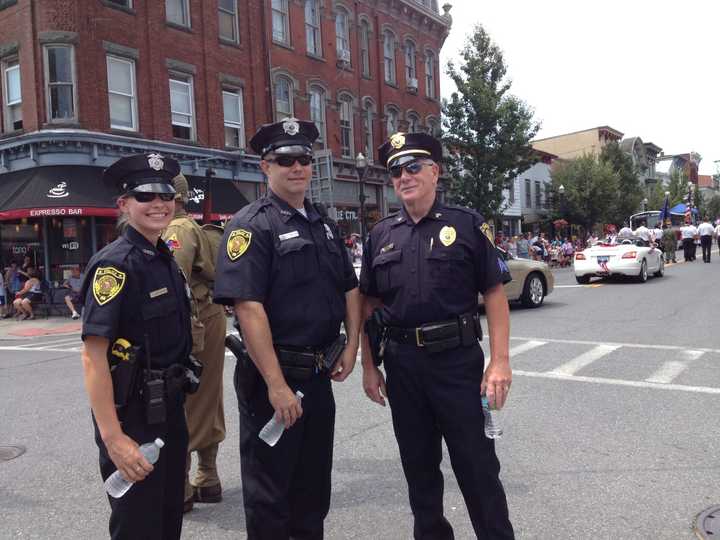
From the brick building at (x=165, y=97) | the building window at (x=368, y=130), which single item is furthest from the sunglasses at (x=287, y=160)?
the building window at (x=368, y=130)

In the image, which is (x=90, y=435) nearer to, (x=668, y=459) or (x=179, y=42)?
Result: (x=668, y=459)

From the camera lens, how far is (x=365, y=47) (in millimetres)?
27047

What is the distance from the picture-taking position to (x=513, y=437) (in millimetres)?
4914

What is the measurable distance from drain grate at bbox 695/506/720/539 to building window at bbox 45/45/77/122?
17.3 metres

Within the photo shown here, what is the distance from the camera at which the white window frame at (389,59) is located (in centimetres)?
2827

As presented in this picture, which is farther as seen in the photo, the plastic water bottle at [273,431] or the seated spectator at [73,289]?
the seated spectator at [73,289]

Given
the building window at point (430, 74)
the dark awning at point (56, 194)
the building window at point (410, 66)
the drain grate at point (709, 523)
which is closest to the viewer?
the drain grate at point (709, 523)

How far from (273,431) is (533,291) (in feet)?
35.9

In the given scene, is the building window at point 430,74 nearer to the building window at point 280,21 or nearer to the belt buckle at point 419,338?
the building window at point 280,21

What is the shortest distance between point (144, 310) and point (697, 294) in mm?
14104

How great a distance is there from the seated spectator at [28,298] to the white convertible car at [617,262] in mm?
14404

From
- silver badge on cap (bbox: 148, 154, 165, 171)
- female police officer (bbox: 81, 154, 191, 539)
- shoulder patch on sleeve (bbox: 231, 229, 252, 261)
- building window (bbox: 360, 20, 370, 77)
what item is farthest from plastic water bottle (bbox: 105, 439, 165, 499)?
building window (bbox: 360, 20, 370, 77)

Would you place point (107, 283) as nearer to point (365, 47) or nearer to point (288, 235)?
point (288, 235)

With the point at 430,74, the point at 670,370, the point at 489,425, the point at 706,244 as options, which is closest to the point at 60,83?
the point at 670,370
